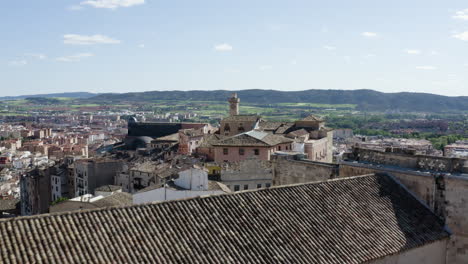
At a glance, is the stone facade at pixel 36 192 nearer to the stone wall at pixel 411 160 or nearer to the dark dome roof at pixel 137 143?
the dark dome roof at pixel 137 143

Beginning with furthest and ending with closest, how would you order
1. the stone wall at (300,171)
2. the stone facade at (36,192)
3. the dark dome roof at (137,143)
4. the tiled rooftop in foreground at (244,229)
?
the dark dome roof at (137,143)
the stone facade at (36,192)
the stone wall at (300,171)
the tiled rooftop in foreground at (244,229)

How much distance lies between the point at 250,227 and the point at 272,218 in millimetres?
827

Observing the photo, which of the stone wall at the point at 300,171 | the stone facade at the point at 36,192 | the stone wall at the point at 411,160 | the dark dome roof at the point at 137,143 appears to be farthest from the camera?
the dark dome roof at the point at 137,143

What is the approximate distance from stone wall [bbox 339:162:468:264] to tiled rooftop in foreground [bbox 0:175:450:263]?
1.27 feet

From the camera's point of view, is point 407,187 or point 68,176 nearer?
point 407,187

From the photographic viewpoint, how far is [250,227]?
11.9 meters

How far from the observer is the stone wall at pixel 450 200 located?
14594 millimetres

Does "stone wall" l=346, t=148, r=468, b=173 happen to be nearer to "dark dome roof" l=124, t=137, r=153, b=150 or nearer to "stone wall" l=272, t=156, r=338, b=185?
"stone wall" l=272, t=156, r=338, b=185

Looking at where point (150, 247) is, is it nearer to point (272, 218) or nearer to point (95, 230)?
point (95, 230)

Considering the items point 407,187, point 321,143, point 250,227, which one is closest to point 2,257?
point 250,227

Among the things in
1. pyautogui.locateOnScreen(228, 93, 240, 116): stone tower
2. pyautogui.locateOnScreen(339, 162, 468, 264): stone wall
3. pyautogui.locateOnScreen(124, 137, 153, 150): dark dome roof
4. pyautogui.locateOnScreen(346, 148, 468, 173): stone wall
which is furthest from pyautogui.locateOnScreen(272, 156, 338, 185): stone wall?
pyautogui.locateOnScreen(124, 137, 153, 150): dark dome roof

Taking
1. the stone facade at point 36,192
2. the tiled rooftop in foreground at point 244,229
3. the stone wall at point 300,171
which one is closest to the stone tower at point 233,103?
the stone facade at point 36,192

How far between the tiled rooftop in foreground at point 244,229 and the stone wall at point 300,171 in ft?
10.3

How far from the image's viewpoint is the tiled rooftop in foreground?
9.81 m
